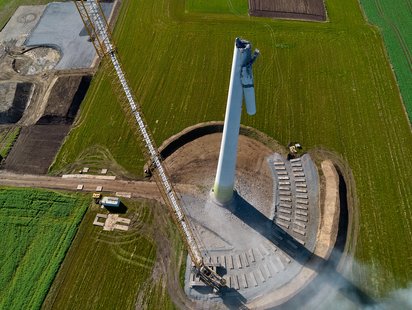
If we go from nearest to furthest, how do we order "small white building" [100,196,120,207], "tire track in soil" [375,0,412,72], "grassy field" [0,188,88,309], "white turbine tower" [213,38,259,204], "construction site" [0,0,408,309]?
1. "white turbine tower" [213,38,259,204]
2. "construction site" [0,0,408,309]
3. "grassy field" [0,188,88,309]
4. "small white building" [100,196,120,207]
5. "tire track in soil" [375,0,412,72]

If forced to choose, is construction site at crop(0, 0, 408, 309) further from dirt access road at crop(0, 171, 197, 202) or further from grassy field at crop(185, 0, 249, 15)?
grassy field at crop(185, 0, 249, 15)

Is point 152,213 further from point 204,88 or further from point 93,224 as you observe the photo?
point 204,88

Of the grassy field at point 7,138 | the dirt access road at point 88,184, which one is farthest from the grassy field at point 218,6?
the dirt access road at point 88,184

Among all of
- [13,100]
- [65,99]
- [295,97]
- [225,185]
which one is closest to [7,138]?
[13,100]

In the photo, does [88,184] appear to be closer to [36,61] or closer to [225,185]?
[225,185]

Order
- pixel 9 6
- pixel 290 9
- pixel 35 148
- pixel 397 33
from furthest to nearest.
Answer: pixel 9 6
pixel 290 9
pixel 397 33
pixel 35 148

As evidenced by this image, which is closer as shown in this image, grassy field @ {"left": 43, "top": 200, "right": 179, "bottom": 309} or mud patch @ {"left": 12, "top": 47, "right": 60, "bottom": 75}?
grassy field @ {"left": 43, "top": 200, "right": 179, "bottom": 309}

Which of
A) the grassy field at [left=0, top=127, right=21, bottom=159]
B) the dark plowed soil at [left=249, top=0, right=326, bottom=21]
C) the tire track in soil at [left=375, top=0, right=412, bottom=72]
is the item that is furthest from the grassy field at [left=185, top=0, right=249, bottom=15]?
the grassy field at [left=0, top=127, right=21, bottom=159]
